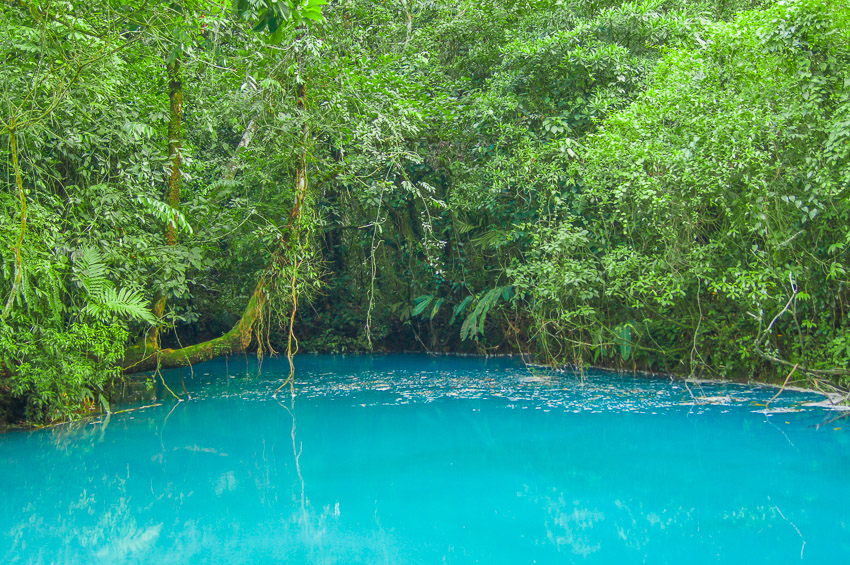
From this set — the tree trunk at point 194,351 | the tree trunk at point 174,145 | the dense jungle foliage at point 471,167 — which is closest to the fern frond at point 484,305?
the dense jungle foliage at point 471,167

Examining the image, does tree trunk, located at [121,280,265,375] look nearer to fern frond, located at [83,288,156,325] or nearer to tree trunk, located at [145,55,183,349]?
tree trunk, located at [145,55,183,349]

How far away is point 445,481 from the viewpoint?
4637mm

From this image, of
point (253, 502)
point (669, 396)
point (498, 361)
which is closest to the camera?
point (253, 502)

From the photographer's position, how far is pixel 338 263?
508 inches

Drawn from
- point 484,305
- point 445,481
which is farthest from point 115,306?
point 484,305

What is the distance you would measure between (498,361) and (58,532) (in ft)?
24.6

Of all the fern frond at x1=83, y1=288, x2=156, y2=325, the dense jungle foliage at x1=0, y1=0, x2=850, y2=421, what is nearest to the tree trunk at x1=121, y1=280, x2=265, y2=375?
the dense jungle foliage at x1=0, y1=0, x2=850, y2=421

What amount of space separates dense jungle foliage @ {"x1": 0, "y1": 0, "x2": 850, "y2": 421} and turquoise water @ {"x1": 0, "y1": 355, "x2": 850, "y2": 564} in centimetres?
96

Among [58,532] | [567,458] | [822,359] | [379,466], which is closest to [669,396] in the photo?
[822,359]

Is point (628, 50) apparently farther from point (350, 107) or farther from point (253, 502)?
point (253, 502)

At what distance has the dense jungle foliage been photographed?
5.77 m

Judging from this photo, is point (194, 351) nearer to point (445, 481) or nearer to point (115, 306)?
point (115, 306)

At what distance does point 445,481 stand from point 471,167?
607 centimetres

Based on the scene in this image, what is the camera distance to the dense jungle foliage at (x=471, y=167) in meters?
5.77
